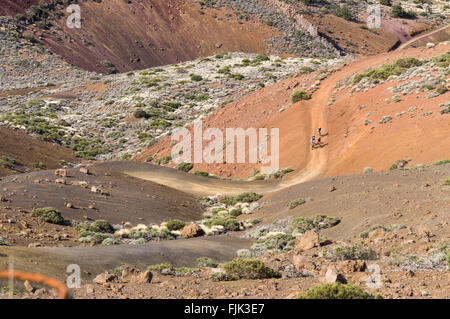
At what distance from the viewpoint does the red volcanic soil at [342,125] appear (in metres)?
33.0

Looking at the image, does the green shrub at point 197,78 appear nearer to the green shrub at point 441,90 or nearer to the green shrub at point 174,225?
the green shrub at point 441,90

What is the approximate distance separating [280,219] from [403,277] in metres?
13.6

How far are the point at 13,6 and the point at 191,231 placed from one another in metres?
77.0

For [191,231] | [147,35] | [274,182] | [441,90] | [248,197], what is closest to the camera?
[191,231]

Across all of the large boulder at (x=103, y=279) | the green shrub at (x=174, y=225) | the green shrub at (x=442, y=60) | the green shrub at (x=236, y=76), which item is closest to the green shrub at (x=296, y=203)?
the green shrub at (x=174, y=225)

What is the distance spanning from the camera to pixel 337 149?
38031mm

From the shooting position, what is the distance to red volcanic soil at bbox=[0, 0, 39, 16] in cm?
8669

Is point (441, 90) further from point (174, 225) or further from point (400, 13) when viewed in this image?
point (400, 13)

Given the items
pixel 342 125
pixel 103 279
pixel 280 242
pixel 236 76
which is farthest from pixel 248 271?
pixel 236 76

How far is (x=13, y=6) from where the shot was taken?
289ft

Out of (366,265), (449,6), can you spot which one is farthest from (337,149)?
(449,6)

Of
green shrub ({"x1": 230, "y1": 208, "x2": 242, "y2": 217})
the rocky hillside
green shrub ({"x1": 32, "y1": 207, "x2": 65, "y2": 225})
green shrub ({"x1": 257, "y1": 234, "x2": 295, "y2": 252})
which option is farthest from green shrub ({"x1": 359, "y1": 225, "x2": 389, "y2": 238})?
the rocky hillside

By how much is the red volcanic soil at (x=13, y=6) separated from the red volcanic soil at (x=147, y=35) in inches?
202
